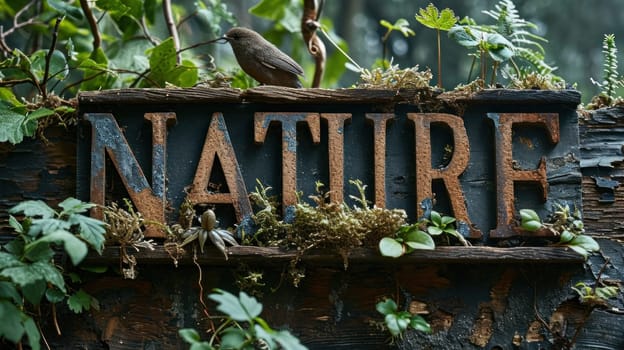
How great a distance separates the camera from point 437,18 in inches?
107

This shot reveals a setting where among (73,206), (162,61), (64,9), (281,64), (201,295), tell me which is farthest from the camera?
(64,9)

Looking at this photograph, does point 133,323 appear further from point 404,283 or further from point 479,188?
point 479,188

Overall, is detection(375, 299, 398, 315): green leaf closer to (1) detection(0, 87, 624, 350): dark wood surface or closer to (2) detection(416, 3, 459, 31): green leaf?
(1) detection(0, 87, 624, 350): dark wood surface

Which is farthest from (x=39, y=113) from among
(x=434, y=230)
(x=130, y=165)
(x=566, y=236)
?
(x=566, y=236)

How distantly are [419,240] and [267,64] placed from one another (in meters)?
0.84

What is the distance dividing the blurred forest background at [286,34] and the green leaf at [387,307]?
1.20m

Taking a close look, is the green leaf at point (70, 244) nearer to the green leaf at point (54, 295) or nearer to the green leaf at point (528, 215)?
the green leaf at point (54, 295)

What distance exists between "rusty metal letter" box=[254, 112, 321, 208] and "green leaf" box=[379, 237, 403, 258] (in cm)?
34

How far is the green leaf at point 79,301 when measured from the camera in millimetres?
2401

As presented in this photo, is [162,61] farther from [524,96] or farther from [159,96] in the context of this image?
[524,96]

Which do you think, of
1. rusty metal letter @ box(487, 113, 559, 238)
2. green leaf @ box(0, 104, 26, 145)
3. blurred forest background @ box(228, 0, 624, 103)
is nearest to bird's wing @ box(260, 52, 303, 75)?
rusty metal letter @ box(487, 113, 559, 238)

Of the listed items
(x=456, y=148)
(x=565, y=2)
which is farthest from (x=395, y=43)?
(x=456, y=148)

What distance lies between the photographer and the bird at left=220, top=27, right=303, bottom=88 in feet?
9.25

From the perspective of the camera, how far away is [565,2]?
751 cm
